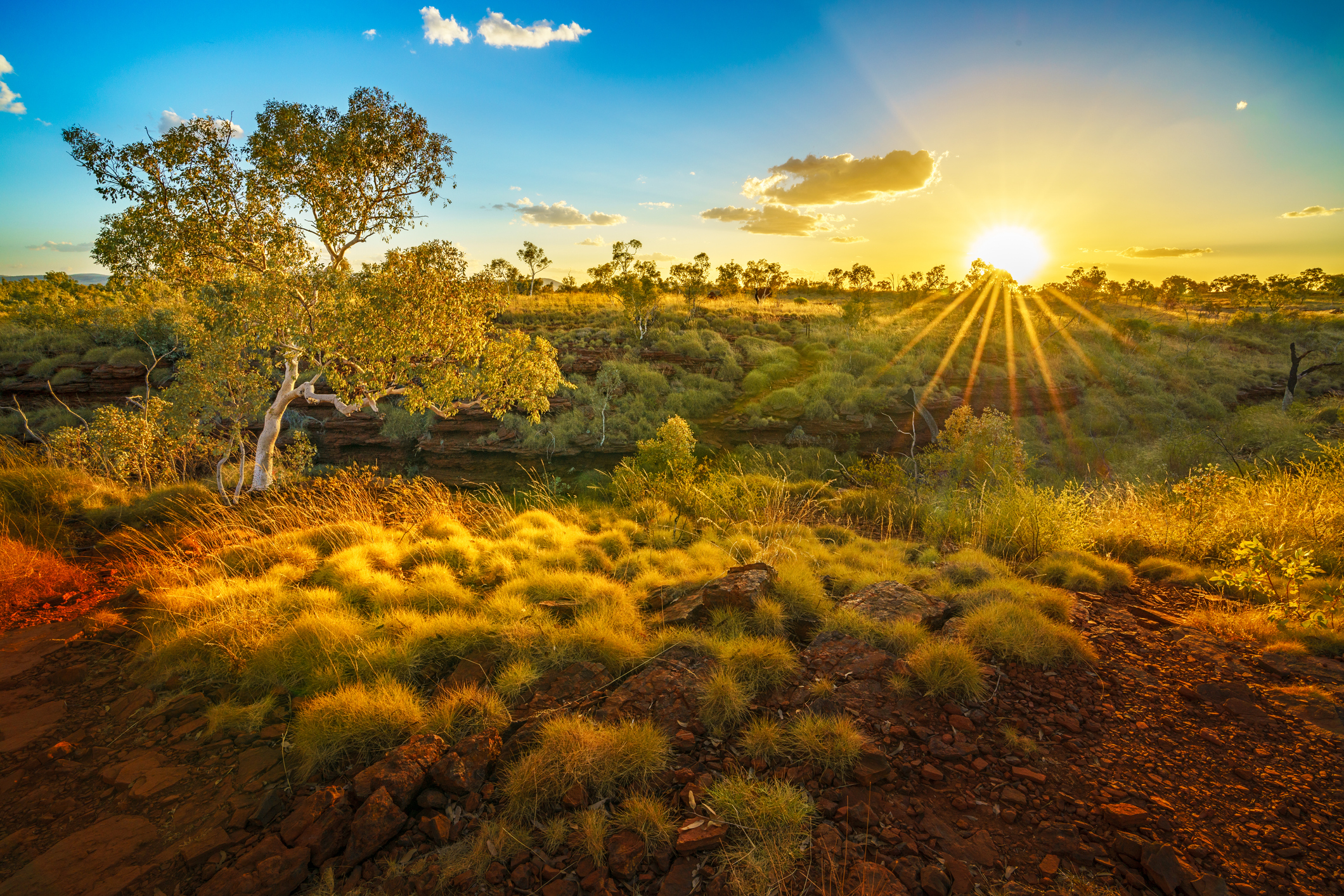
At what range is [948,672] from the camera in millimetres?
3844

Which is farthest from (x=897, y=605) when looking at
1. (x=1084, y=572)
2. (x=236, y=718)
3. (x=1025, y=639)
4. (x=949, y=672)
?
(x=236, y=718)

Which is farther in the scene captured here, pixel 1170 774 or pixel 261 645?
pixel 261 645

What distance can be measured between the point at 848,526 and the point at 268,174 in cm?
1127

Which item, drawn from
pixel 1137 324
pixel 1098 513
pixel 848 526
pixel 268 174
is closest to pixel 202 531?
pixel 268 174

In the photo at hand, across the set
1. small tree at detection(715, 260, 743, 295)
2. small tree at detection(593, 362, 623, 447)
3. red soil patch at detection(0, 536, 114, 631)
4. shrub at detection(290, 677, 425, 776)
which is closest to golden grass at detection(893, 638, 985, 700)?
shrub at detection(290, 677, 425, 776)

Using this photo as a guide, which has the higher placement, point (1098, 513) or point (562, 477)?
point (1098, 513)

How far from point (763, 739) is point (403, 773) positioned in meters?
2.08

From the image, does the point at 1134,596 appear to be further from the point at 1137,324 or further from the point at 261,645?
the point at 1137,324

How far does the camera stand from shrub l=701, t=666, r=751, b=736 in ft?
11.6

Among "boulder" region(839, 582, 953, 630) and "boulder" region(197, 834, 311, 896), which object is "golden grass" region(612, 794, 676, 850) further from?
"boulder" region(839, 582, 953, 630)

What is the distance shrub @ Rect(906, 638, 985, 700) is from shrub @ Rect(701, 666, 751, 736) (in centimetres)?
127

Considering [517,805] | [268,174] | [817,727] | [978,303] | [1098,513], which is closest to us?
[517,805]

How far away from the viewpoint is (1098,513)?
7852 millimetres

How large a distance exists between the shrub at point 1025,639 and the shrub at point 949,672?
0.42 meters
